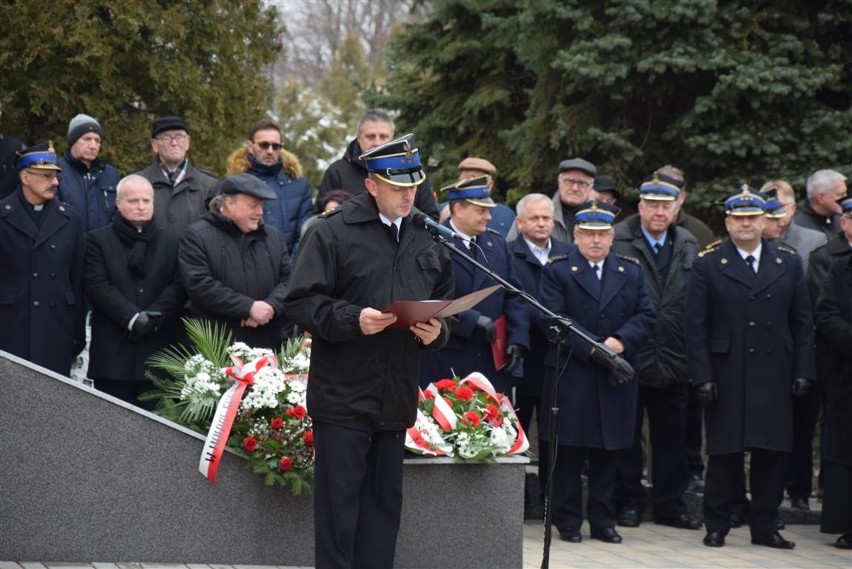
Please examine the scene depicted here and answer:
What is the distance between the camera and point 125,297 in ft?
30.2

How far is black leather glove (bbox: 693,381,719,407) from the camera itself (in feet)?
30.9

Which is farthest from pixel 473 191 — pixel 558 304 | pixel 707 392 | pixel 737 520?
pixel 737 520

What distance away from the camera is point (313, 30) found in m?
42.9

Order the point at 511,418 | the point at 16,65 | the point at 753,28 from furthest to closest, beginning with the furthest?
the point at 753,28 → the point at 16,65 → the point at 511,418

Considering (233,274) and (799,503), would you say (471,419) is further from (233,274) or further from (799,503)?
(799,503)

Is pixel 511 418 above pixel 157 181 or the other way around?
the other way around

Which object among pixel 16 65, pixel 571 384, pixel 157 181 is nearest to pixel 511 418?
pixel 571 384

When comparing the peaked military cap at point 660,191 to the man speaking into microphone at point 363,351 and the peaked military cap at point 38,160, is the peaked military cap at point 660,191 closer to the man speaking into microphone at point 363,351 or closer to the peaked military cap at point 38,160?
the man speaking into microphone at point 363,351

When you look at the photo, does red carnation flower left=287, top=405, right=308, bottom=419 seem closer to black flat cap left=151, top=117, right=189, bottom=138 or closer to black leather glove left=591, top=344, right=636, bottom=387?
black leather glove left=591, top=344, right=636, bottom=387

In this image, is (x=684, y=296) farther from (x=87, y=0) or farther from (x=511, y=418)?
(x=87, y=0)

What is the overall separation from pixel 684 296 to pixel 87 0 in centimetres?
621

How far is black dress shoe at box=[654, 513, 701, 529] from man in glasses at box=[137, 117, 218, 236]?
4.24m

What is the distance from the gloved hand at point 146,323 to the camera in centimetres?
901

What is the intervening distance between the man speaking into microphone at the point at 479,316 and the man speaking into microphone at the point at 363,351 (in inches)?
104
